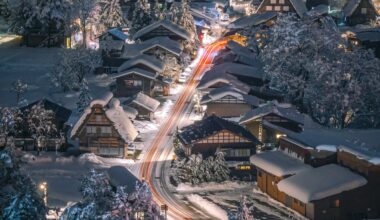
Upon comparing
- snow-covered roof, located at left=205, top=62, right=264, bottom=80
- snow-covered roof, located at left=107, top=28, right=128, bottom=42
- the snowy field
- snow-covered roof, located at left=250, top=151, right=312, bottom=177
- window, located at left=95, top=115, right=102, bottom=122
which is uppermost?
snow-covered roof, located at left=107, top=28, right=128, bottom=42

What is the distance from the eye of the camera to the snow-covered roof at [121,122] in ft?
146

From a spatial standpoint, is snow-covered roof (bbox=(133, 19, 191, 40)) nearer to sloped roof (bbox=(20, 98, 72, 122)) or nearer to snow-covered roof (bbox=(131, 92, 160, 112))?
snow-covered roof (bbox=(131, 92, 160, 112))

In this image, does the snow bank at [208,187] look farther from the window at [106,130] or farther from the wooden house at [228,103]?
the wooden house at [228,103]

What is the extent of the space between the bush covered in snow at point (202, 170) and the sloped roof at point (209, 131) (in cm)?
162

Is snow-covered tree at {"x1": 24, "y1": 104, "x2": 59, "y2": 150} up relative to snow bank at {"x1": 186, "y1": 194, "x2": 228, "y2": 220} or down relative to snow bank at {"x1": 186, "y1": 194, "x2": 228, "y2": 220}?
up

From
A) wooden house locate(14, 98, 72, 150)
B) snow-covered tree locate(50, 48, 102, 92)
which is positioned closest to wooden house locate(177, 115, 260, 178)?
wooden house locate(14, 98, 72, 150)

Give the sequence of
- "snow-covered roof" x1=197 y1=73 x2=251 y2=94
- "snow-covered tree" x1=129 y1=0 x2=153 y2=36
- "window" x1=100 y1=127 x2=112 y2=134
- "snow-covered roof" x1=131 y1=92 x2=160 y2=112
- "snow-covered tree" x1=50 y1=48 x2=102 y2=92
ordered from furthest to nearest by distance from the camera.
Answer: "snow-covered tree" x1=129 y1=0 x2=153 y2=36 < "snow-covered tree" x1=50 y1=48 x2=102 y2=92 < "snow-covered roof" x1=197 y1=73 x2=251 y2=94 < "snow-covered roof" x1=131 y1=92 x2=160 y2=112 < "window" x1=100 y1=127 x2=112 y2=134

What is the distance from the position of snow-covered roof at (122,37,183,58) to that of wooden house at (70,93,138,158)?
65.1 ft

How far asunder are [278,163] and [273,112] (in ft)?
24.3

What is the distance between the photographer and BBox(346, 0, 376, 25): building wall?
80.4 meters

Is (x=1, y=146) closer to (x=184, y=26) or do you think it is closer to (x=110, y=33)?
(x=110, y=33)

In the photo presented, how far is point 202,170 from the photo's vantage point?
135ft

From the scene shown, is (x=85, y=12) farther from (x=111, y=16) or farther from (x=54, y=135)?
(x=54, y=135)

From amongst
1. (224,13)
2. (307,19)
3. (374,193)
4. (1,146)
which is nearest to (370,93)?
(307,19)
